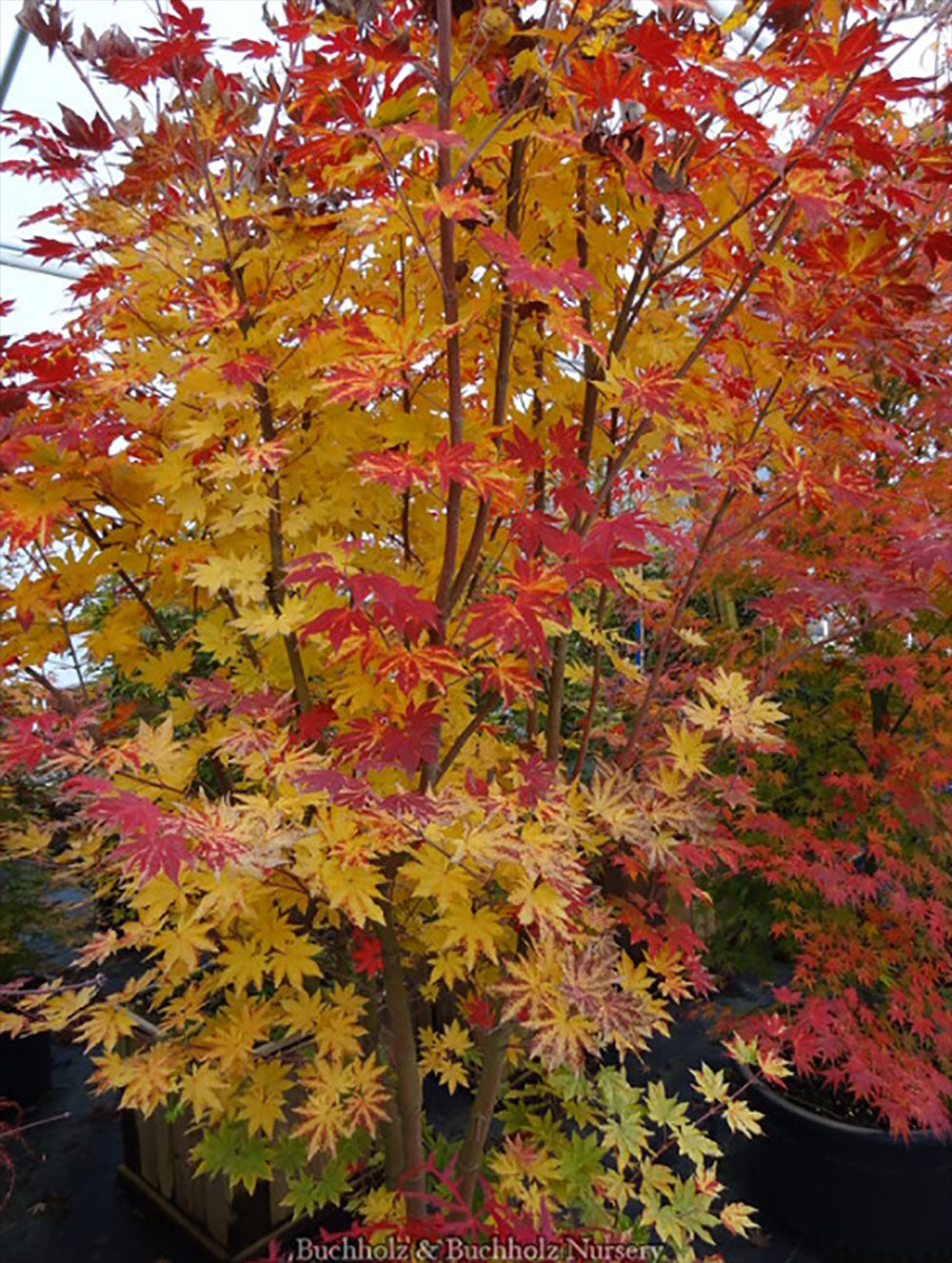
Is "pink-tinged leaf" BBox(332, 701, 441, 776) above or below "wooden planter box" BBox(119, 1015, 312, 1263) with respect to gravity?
above

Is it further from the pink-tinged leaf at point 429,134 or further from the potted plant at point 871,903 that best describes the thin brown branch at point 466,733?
the potted plant at point 871,903

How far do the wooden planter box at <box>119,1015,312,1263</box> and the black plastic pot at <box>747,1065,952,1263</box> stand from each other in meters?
1.21

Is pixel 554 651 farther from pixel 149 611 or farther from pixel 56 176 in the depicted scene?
pixel 56 176

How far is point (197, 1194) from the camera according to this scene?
2.29 metres

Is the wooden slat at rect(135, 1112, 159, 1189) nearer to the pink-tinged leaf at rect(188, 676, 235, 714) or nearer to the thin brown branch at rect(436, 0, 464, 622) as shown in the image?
the pink-tinged leaf at rect(188, 676, 235, 714)

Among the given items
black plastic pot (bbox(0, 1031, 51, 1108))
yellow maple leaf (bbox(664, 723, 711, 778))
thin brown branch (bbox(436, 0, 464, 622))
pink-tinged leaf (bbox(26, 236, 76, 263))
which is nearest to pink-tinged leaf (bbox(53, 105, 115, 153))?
pink-tinged leaf (bbox(26, 236, 76, 263))

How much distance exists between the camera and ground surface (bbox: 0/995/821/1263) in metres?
2.31

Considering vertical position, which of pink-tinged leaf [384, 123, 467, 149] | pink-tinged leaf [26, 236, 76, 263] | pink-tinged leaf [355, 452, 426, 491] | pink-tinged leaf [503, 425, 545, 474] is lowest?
pink-tinged leaf [355, 452, 426, 491]

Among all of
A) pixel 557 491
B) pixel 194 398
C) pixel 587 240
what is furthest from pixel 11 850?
pixel 587 240

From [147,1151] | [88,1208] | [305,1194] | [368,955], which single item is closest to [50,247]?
[368,955]

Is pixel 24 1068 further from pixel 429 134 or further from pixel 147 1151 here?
pixel 429 134

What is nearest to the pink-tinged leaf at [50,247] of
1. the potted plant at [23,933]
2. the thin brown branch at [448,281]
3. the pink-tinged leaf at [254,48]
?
the pink-tinged leaf at [254,48]

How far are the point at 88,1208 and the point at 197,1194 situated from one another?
44 cm

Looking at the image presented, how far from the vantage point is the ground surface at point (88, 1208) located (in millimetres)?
2311
